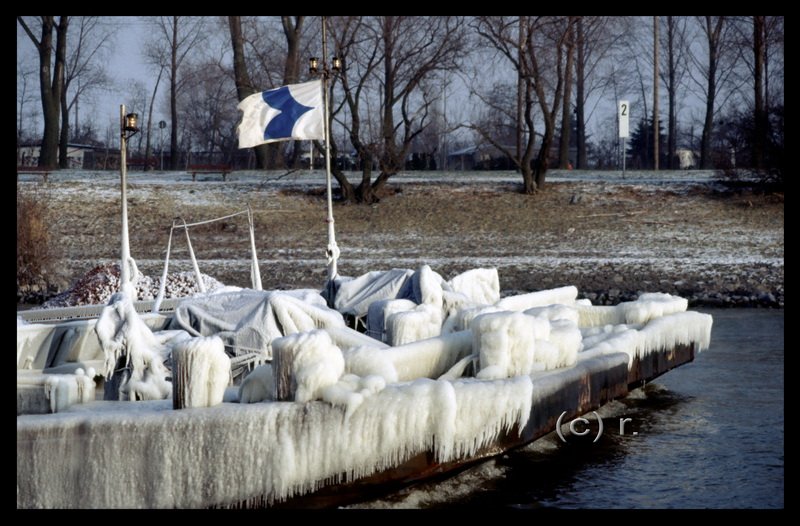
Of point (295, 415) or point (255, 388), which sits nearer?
point (295, 415)

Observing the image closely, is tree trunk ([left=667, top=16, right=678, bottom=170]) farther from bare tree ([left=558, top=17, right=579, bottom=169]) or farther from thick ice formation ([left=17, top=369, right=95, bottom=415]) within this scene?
thick ice formation ([left=17, top=369, right=95, bottom=415])

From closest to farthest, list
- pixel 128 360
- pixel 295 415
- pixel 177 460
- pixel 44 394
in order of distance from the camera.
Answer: pixel 177 460 < pixel 295 415 < pixel 44 394 < pixel 128 360

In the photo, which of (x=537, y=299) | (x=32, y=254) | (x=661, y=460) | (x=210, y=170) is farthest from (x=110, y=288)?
(x=210, y=170)

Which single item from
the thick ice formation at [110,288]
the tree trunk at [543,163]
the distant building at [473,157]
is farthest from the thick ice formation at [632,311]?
the distant building at [473,157]

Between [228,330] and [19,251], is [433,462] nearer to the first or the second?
[228,330]

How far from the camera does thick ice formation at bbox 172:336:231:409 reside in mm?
8594

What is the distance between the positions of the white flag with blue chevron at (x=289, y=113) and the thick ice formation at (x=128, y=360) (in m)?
7.82

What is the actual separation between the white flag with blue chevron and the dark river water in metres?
6.61

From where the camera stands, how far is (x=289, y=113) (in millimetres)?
18609

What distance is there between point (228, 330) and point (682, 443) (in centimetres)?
496

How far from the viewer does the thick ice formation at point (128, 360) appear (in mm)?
10734

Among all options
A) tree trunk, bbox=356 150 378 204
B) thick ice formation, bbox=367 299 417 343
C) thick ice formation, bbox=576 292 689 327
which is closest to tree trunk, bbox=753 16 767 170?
tree trunk, bbox=356 150 378 204

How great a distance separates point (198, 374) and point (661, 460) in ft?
17.2

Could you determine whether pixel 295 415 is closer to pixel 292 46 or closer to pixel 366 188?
pixel 366 188
